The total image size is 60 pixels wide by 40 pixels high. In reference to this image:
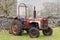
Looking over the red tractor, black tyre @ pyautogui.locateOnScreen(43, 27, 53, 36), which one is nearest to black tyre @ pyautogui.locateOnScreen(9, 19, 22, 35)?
the red tractor

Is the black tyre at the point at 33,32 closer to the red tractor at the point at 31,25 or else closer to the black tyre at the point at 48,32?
the red tractor at the point at 31,25

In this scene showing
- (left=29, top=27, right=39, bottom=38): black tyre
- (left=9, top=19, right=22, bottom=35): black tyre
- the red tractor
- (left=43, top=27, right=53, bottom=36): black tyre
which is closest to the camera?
(left=29, top=27, right=39, bottom=38): black tyre

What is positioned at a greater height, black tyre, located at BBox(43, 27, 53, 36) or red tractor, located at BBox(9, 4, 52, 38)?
red tractor, located at BBox(9, 4, 52, 38)

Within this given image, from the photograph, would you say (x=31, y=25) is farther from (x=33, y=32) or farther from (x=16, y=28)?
(x=16, y=28)

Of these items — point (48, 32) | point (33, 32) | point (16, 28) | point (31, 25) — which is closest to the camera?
point (33, 32)

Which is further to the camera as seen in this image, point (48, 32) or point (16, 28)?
point (48, 32)

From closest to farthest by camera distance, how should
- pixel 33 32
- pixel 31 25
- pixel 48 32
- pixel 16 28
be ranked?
pixel 33 32 < pixel 31 25 < pixel 16 28 < pixel 48 32

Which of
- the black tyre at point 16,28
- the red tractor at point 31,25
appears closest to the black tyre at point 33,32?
the red tractor at point 31,25

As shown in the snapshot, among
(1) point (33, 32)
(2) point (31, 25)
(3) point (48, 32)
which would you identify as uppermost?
(2) point (31, 25)

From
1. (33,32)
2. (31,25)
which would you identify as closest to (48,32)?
(31,25)

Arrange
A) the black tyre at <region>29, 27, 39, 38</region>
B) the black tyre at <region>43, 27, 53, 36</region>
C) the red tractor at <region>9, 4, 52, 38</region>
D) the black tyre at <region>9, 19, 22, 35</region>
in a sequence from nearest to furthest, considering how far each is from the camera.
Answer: the black tyre at <region>29, 27, 39, 38</region> < the red tractor at <region>9, 4, 52, 38</region> < the black tyre at <region>9, 19, 22, 35</region> < the black tyre at <region>43, 27, 53, 36</region>

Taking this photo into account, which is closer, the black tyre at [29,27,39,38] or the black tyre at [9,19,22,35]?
the black tyre at [29,27,39,38]

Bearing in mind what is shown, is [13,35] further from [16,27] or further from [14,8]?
[14,8]

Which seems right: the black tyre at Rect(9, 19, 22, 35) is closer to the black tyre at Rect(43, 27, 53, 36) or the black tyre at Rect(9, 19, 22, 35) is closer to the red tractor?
the red tractor
